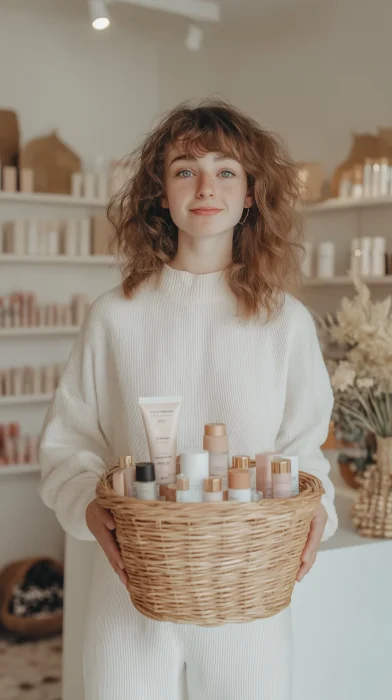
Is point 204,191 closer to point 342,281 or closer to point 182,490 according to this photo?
point 182,490

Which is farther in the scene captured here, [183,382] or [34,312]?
[34,312]

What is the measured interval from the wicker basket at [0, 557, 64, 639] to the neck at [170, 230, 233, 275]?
2308 millimetres

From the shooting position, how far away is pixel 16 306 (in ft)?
11.3

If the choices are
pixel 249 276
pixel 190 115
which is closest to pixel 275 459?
pixel 249 276

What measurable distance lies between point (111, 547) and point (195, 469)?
0.16m

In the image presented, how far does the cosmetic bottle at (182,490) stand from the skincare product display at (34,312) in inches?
103

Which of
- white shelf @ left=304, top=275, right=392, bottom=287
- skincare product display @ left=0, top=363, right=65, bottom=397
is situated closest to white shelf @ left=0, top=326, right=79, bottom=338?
skincare product display @ left=0, top=363, right=65, bottom=397

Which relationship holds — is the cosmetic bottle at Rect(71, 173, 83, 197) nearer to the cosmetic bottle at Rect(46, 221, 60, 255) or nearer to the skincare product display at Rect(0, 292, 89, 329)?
the cosmetic bottle at Rect(46, 221, 60, 255)

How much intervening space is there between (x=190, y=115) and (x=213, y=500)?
62cm

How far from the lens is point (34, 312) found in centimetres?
349

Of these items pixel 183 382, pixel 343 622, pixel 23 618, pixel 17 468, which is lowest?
pixel 23 618

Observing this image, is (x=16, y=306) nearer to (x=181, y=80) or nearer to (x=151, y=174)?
(x=181, y=80)

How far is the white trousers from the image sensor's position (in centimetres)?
108

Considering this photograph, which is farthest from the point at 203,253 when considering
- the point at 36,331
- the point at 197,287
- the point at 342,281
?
the point at 36,331
